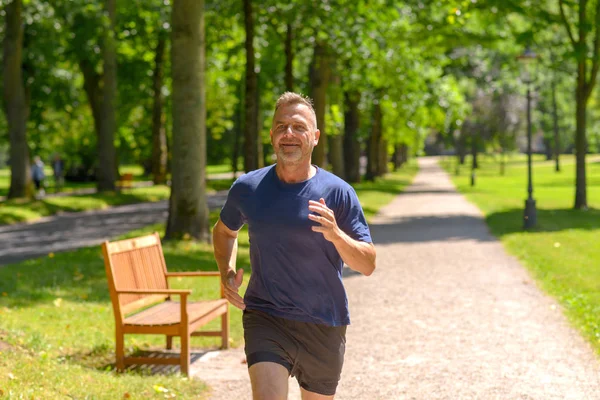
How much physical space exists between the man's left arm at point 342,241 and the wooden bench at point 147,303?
3638 millimetres

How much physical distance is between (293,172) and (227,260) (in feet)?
2.03

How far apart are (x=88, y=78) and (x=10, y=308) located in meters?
33.8

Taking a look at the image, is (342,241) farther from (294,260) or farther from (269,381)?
(269,381)

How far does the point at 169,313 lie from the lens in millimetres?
8797

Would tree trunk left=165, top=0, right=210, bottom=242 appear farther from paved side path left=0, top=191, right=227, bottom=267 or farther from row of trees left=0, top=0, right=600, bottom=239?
paved side path left=0, top=191, right=227, bottom=267

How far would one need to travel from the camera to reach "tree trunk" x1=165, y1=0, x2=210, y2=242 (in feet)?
58.2

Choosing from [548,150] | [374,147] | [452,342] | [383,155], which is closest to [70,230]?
[452,342]

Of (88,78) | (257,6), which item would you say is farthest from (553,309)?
(88,78)

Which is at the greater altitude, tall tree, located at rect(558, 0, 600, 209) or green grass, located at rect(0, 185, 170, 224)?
tall tree, located at rect(558, 0, 600, 209)

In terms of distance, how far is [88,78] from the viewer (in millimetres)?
43875

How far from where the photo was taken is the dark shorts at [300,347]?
4.64m

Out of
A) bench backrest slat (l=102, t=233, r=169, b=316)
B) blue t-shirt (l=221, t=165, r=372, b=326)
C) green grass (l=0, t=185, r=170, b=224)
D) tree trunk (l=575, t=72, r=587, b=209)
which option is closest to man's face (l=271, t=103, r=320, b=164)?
blue t-shirt (l=221, t=165, r=372, b=326)

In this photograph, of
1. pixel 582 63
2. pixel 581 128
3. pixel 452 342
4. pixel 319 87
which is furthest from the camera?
pixel 319 87

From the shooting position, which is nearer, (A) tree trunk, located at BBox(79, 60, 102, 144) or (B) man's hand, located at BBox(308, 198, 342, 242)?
(B) man's hand, located at BBox(308, 198, 342, 242)
